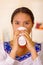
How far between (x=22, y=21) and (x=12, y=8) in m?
0.08

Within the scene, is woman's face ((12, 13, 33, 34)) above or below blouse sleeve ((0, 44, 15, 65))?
above

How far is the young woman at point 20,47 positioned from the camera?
818 mm

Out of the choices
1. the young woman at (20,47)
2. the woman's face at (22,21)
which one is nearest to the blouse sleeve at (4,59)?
the young woman at (20,47)

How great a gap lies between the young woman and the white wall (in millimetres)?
21

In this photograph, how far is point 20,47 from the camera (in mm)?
830

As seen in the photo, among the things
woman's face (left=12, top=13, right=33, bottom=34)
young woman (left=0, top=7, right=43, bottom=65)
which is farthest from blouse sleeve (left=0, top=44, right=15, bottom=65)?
woman's face (left=12, top=13, right=33, bottom=34)

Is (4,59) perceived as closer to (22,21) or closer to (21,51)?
(21,51)

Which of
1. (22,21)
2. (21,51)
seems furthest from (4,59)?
(22,21)

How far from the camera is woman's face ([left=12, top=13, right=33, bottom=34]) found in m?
0.83

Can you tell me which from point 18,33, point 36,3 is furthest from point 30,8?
point 18,33

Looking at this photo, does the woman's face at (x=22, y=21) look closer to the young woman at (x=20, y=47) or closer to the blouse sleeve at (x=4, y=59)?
the young woman at (x=20, y=47)

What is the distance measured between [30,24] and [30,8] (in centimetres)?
8

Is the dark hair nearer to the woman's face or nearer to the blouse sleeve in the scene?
the woman's face

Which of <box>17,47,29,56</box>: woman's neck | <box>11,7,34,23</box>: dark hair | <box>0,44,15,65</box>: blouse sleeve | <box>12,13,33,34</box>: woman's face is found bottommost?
<box>0,44,15,65</box>: blouse sleeve
